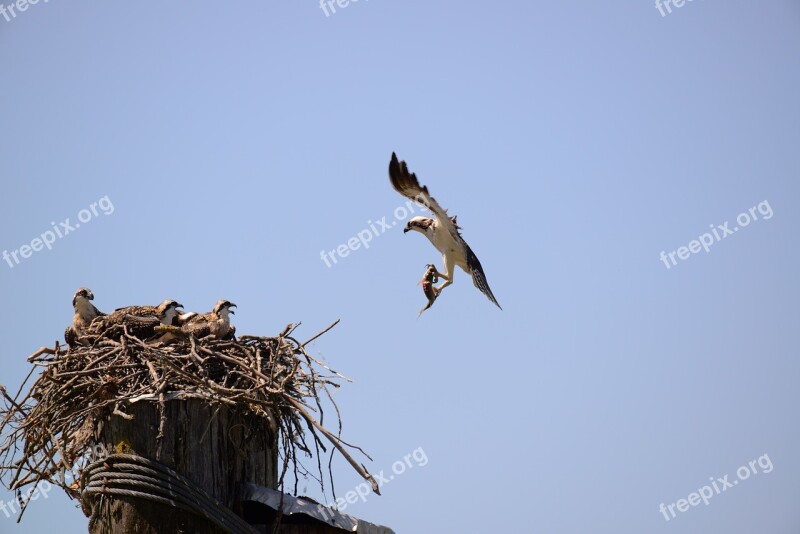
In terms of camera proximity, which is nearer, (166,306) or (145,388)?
(145,388)

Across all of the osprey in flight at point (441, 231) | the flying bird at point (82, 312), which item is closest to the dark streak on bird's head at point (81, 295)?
the flying bird at point (82, 312)

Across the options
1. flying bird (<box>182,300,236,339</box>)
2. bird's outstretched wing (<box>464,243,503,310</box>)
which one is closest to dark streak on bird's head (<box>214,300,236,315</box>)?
flying bird (<box>182,300,236,339</box>)

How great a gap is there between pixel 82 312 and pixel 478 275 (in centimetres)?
352

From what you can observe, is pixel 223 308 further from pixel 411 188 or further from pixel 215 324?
pixel 411 188

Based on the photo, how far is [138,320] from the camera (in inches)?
301

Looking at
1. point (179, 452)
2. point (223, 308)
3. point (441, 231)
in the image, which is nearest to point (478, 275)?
point (441, 231)

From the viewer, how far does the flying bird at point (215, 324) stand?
7492 millimetres

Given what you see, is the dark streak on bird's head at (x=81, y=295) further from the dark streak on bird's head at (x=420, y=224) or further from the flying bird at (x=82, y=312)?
the dark streak on bird's head at (x=420, y=224)

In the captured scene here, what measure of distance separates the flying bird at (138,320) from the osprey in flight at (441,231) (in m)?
2.20

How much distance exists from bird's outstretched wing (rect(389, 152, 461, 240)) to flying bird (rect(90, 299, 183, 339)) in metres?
2.30

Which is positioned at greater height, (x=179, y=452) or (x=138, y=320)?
(x=138, y=320)

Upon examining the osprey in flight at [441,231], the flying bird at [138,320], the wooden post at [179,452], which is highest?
the flying bird at [138,320]

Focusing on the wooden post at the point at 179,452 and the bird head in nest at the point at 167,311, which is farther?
the bird head in nest at the point at 167,311

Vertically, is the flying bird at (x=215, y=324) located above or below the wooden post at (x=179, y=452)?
above
